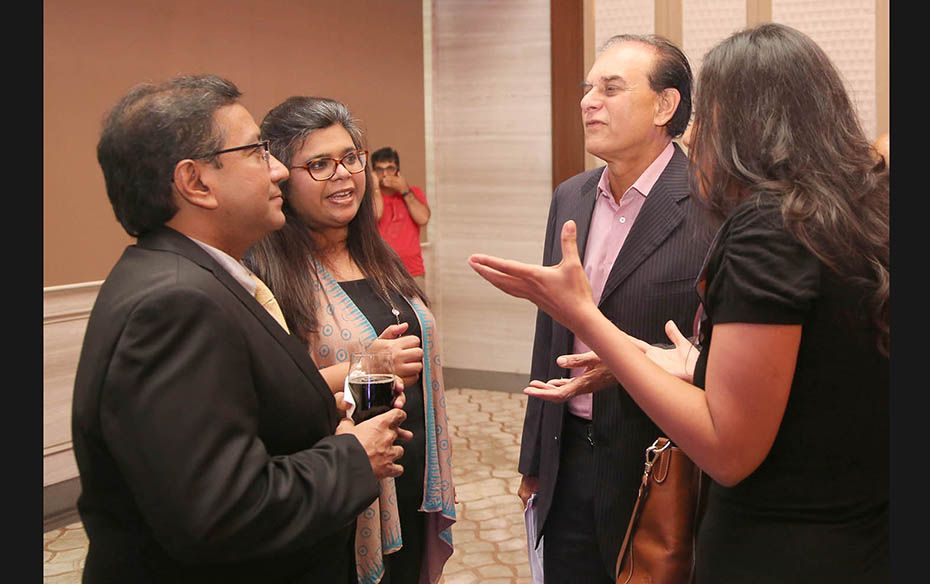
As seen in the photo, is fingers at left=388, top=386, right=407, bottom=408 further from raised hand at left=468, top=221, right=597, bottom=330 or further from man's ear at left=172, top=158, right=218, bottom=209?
man's ear at left=172, top=158, right=218, bottom=209

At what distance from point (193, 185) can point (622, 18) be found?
5.60m

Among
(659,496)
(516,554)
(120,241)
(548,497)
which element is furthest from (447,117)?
(659,496)

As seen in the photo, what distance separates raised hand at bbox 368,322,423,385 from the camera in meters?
→ 2.28

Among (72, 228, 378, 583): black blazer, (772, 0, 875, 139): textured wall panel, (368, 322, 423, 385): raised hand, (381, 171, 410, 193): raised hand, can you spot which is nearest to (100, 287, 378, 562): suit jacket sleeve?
(72, 228, 378, 583): black blazer

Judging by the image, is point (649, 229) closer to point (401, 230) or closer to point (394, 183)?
point (394, 183)

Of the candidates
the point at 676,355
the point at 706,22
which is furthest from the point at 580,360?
the point at 706,22

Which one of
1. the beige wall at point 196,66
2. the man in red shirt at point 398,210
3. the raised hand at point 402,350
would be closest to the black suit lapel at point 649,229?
the raised hand at point 402,350

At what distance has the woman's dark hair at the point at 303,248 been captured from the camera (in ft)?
8.00

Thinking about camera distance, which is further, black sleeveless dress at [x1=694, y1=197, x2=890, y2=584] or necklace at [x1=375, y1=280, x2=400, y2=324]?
necklace at [x1=375, y1=280, x2=400, y2=324]

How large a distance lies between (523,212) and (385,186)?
1.22 m

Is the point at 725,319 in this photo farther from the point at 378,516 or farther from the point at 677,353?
the point at 378,516

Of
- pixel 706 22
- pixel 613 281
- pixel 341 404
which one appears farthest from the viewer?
pixel 706 22

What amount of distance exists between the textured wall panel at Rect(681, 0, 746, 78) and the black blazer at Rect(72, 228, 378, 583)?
17.2ft

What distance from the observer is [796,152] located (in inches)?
61.1
